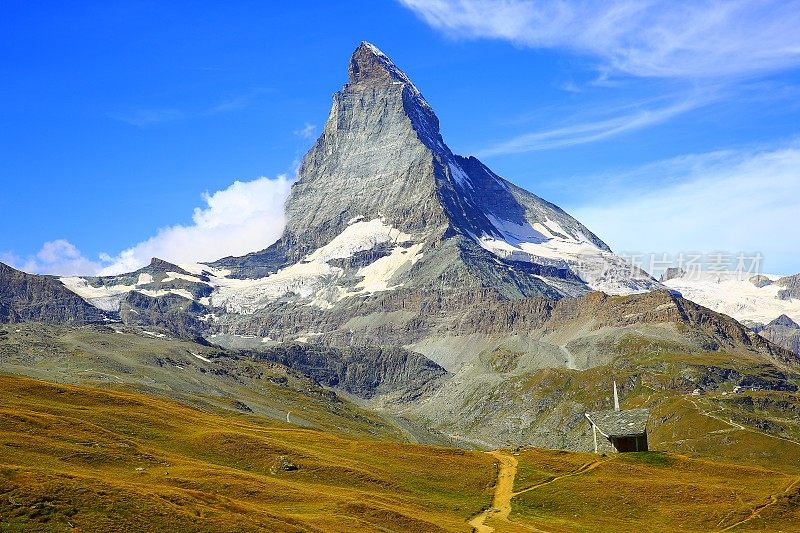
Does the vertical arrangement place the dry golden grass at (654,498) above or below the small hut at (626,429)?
below

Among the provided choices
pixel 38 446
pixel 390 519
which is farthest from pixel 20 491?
pixel 390 519

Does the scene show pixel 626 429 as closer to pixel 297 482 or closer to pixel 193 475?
pixel 297 482

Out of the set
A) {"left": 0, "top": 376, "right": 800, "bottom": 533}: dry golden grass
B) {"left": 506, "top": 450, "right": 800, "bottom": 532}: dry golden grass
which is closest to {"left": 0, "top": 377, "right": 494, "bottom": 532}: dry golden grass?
{"left": 0, "top": 376, "right": 800, "bottom": 533}: dry golden grass

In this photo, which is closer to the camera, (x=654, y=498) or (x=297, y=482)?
(x=297, y=482)

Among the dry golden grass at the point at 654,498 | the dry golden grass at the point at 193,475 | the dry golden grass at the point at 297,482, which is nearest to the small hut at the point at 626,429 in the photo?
the dry golden grass at the point at 297,482

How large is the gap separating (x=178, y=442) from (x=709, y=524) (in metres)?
56.6

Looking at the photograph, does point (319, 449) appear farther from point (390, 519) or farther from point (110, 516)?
point (110, 516)

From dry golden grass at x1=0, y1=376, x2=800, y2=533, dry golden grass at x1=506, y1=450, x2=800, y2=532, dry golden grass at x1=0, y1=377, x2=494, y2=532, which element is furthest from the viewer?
dry golden grass at x1=506, y1=450, x2=800, y2=532

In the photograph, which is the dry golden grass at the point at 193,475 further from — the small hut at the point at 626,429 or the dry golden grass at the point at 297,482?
the small hut at the point at 626,429

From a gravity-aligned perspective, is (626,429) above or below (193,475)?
above

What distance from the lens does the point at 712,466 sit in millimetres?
111438

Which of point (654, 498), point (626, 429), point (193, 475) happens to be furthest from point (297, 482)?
point (626, 429)

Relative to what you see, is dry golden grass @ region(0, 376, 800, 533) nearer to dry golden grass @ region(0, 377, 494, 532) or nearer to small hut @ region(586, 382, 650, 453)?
dry golden grass @ region(0, 377, 494, 532)

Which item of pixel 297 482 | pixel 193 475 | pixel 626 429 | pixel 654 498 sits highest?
pixel 626 429
